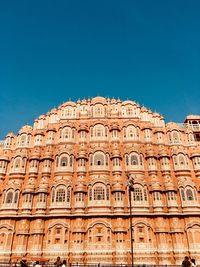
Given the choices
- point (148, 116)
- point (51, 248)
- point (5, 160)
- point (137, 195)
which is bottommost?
point (51, 248)

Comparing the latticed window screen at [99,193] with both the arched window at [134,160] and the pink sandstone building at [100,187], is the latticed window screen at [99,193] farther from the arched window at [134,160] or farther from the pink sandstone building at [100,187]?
the arched window at [134,160]

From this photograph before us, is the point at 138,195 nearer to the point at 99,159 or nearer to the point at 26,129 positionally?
Answer: the point at 99,159

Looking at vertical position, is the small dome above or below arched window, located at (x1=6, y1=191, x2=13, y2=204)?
above

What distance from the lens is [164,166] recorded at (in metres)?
32.9

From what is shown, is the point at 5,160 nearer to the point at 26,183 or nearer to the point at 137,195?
the point at 26,183

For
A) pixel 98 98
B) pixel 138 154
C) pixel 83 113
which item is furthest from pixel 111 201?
pixel 98 98

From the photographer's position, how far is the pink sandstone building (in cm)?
2812

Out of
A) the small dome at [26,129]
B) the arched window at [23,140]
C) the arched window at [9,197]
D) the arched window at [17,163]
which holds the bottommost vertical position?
the arched window at [9,197]

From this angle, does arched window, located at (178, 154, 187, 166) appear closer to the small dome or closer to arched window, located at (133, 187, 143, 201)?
arched window, located at (133, 187, 143, 201)

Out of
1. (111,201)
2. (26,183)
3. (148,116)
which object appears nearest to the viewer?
(111,201)

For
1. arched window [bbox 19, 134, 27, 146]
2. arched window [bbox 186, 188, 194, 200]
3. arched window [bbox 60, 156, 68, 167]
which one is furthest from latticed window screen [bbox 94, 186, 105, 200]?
arched window [bbox 19, 134, 27, 146]

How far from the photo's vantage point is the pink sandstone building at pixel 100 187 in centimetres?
2812

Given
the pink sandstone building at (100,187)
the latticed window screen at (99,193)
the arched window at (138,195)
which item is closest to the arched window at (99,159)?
the pink sandstone building at (100,187)

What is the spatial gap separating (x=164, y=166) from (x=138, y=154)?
12.5 feet
